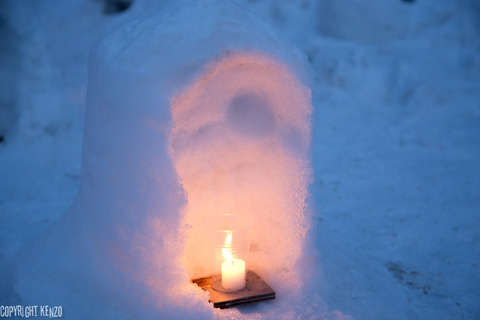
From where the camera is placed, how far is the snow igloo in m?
1.78

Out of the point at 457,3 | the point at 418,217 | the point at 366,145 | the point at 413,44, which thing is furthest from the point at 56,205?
the point at 457,3

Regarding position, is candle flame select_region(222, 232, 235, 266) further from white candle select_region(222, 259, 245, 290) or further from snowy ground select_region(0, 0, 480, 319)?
snowy ground select_region(0, 0, 480, 319)

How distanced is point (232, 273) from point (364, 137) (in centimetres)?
402

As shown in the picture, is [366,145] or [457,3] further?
[457,3]

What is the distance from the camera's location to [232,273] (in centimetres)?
211

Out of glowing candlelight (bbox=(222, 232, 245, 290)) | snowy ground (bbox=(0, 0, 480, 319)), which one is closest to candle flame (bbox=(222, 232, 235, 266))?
glowing candlelight (bbox=(222, 232, 245, 290))

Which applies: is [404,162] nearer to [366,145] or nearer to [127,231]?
[366,145]

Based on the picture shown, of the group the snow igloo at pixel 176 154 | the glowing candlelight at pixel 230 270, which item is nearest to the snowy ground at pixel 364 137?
the snow igloo at pixel 176 154

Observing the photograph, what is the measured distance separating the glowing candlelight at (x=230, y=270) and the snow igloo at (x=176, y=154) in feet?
0.58

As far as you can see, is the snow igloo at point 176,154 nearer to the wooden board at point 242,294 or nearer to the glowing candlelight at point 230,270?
the wooden board at point 242,294

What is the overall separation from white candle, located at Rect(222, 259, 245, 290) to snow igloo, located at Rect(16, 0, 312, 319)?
0.17 meters

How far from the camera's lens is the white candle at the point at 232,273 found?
2.11 m

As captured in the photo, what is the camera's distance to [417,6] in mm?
6570

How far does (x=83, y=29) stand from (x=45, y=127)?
1413 mm
